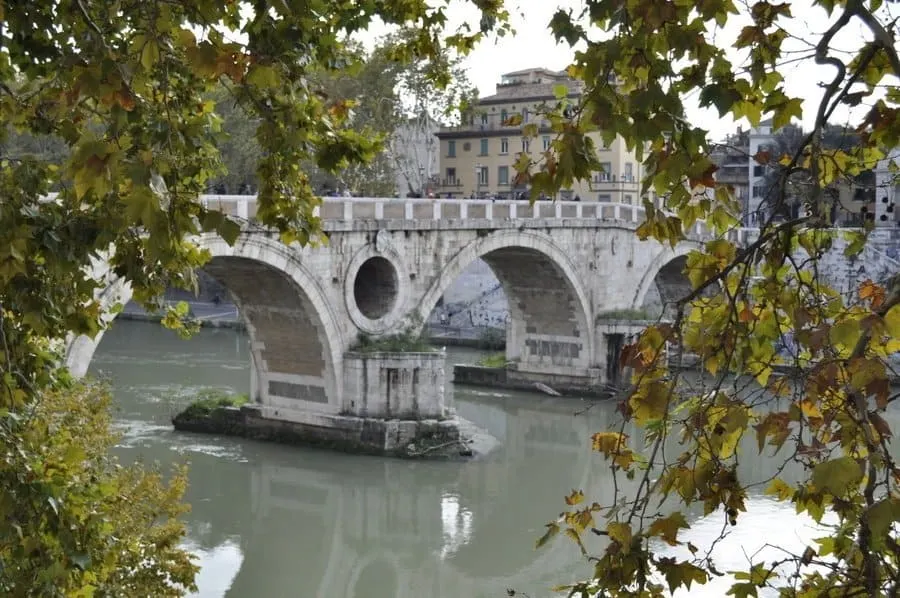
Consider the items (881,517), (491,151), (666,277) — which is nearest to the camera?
(881,517)

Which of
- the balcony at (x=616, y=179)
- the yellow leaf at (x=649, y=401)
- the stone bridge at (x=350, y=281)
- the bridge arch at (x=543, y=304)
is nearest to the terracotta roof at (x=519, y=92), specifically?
the balcony at (x=616, y=179)

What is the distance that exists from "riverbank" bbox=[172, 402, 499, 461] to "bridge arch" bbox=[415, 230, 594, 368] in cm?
475

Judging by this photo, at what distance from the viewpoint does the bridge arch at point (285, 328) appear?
1574cm

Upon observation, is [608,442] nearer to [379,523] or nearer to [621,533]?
[621,533]

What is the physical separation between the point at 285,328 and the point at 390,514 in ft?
13.1

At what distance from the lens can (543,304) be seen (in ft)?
73.4

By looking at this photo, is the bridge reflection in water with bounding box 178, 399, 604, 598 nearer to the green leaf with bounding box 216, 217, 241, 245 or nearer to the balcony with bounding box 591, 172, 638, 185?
the green leaf with bounding box 216, 217, 241, 245

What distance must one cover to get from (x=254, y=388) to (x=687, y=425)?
14.9 meters

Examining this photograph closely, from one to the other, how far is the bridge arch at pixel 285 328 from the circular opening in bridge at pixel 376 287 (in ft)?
3.38

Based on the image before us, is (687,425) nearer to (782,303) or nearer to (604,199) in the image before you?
(782,303)

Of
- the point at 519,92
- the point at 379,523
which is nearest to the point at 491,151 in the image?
the point at 519,92

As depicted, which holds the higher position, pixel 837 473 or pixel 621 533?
pixel 837 473

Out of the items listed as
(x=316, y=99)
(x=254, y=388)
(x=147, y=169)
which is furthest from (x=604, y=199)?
(x=147, y=169)

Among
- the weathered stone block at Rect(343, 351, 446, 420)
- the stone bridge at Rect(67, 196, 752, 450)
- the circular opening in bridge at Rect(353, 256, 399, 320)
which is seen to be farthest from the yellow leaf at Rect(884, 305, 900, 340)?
the circular opening in bridge at Rect(353, 256, 399, 320)
